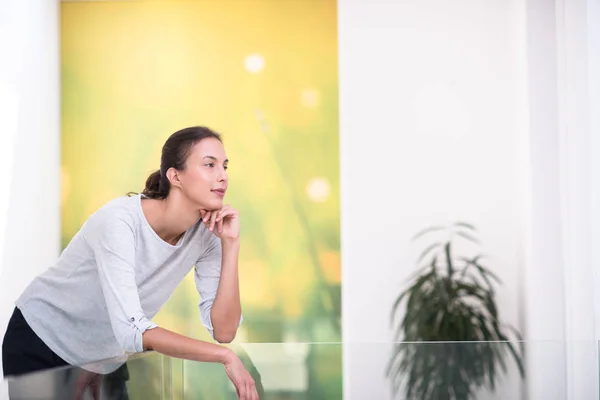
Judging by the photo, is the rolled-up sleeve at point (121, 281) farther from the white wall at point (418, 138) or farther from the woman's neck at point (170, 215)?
the white wall at point (418, 138)

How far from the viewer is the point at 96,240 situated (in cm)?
184

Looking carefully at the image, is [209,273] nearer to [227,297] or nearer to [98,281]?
[227,297]

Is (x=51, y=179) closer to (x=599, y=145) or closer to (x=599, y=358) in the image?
(x=599, y=145)

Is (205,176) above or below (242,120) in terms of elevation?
below

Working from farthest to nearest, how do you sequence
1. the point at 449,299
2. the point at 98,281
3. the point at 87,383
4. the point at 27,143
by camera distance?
1. the point at 27,143
2. the point at 449,299
3. the point at 98,281
4. the point at 87,383

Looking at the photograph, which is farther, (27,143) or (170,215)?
(27,143)

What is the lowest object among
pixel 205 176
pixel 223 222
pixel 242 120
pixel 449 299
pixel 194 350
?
pixel 449 299

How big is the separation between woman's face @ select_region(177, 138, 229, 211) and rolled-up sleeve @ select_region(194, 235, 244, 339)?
0.21m

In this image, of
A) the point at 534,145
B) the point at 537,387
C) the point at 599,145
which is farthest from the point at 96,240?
the point at 534,145

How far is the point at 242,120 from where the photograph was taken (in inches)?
185

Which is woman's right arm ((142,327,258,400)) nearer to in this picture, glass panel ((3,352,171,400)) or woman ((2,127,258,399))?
glass panel ((3,352,171,400))

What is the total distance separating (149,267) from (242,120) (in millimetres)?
2751

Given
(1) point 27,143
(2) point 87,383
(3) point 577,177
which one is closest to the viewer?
(2) point 87,383

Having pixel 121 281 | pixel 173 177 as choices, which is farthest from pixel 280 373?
pixel 173 177
